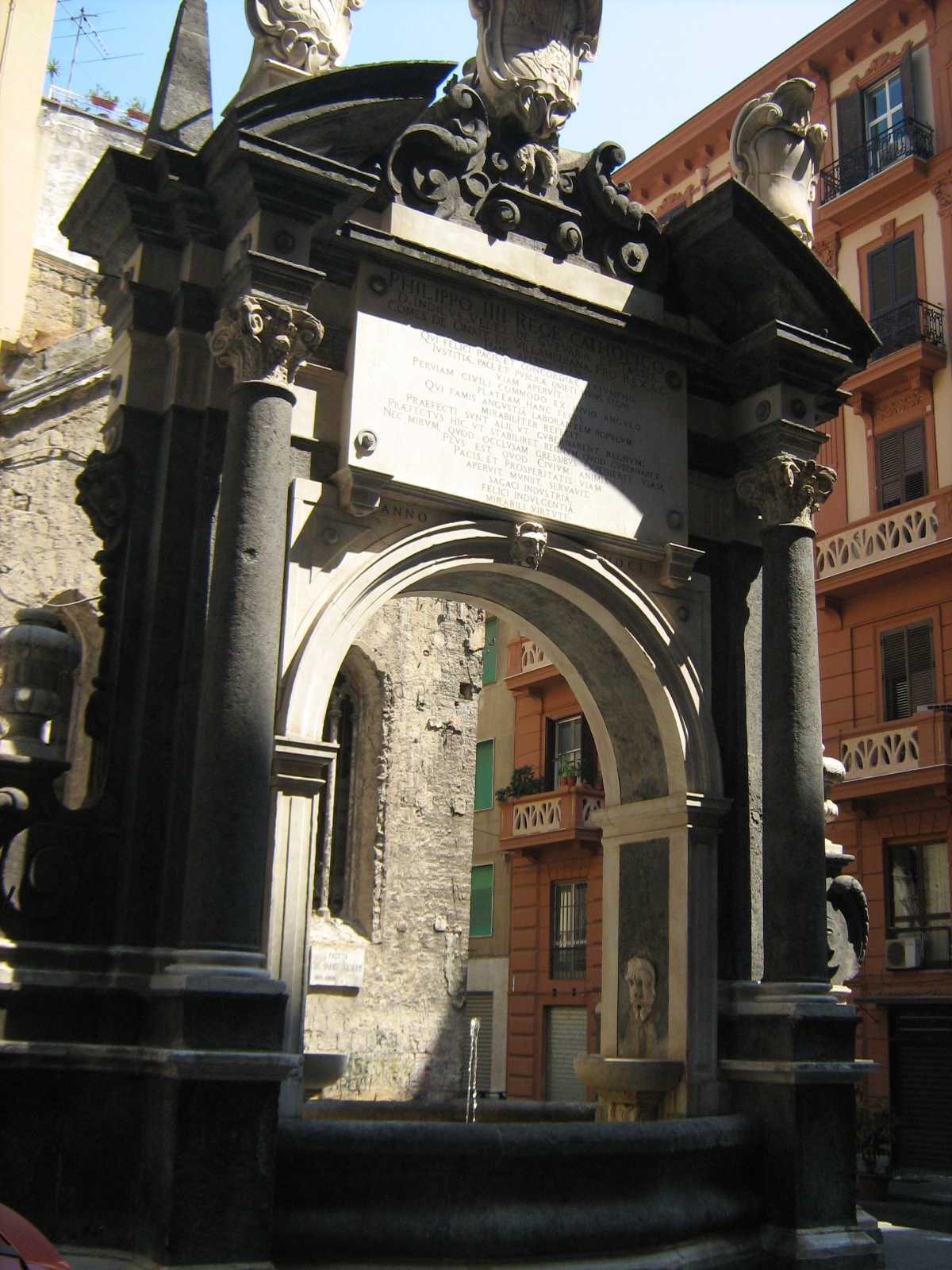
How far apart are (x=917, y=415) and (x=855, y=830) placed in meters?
6.86

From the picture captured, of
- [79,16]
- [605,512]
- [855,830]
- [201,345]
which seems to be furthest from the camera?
[79,16]

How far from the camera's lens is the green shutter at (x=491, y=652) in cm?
3000

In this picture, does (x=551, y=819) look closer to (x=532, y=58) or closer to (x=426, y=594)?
(x=426, y=594)

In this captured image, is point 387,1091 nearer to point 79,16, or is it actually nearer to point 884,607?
point 884,607

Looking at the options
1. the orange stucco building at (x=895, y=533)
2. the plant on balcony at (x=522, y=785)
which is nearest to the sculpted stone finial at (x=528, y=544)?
the orange stucco building at (x=895, y=533)

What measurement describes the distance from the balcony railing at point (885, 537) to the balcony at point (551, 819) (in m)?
5.86

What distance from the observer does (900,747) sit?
67.6 ft

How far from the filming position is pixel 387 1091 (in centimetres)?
1366

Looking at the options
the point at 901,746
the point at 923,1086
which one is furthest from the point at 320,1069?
the point at 901,746

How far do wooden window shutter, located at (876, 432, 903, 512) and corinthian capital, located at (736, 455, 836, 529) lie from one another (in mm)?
13392

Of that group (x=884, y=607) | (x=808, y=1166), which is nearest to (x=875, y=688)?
(x=884, y=607)

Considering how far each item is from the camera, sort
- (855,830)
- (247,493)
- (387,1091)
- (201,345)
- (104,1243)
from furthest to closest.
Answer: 1. (855,830)
2. (387,1091)
3. (201,345)
4. (247,493)
5. (104,1243)

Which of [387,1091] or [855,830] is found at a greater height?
[855,830]

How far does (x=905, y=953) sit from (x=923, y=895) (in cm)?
94
